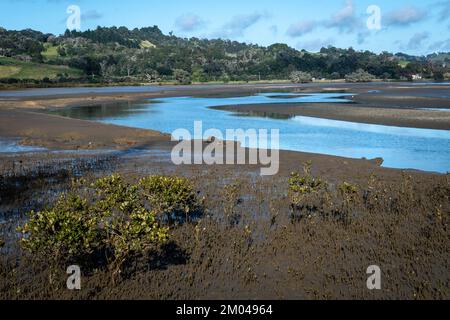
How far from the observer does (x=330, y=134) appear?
38656mm

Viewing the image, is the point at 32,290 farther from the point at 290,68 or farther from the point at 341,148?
the point at 290,68

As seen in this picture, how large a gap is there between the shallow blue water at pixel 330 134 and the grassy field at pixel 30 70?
264 ft

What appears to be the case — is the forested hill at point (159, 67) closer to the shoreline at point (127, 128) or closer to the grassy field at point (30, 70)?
the grassy field at point (30, 70)

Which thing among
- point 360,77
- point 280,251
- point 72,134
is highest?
point 360,77

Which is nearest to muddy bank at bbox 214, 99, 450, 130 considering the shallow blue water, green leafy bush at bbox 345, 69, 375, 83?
the shallow blue water

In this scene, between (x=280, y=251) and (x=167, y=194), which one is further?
(x=167, y=194)

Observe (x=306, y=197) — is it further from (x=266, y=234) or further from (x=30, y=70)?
(x=30, y=70)

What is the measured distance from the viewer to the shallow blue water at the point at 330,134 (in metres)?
29.0

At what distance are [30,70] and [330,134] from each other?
380 ft

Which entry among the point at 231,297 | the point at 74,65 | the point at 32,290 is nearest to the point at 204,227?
the point at 231,297

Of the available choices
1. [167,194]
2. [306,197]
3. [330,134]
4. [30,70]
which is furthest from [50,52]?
[167,194]

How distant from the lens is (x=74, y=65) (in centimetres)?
15288

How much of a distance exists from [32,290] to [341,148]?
2454cm

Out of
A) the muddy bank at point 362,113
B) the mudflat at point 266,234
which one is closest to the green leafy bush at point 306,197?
the mudflat at point 266,234
